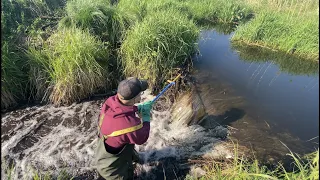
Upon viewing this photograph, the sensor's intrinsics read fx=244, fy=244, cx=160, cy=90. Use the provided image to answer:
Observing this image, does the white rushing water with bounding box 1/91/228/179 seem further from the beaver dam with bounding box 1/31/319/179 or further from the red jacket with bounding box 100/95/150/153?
the red jacket with bounding box 100/95/150/153

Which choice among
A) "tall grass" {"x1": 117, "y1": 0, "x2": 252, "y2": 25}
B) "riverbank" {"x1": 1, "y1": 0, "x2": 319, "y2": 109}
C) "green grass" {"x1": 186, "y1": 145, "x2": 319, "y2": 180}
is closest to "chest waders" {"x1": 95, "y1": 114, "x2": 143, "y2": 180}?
"green grass" {"x1": 186, "y1": 145, "x2": 319, "y2": 180}

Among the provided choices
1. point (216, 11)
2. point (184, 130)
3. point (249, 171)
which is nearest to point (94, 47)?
point (184, 130)

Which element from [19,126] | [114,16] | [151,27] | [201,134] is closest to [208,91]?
[201,134]

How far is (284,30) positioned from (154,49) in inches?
181

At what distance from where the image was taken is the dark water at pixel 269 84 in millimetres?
4910

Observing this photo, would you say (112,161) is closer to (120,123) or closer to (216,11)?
(120,123)

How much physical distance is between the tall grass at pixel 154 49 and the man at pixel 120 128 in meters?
2.72

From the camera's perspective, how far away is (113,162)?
322cm

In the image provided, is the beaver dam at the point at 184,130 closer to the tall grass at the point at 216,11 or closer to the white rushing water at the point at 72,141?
the white rushing water at the point at 72,141

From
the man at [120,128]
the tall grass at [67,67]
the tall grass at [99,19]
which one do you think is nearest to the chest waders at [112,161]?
the man at [120,128]

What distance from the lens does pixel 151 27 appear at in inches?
243

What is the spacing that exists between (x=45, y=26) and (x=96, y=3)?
1.57m

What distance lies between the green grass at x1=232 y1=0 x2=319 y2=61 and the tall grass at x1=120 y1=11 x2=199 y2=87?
3.13 meters

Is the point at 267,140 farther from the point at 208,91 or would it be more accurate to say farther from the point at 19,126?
the point at 19,126
